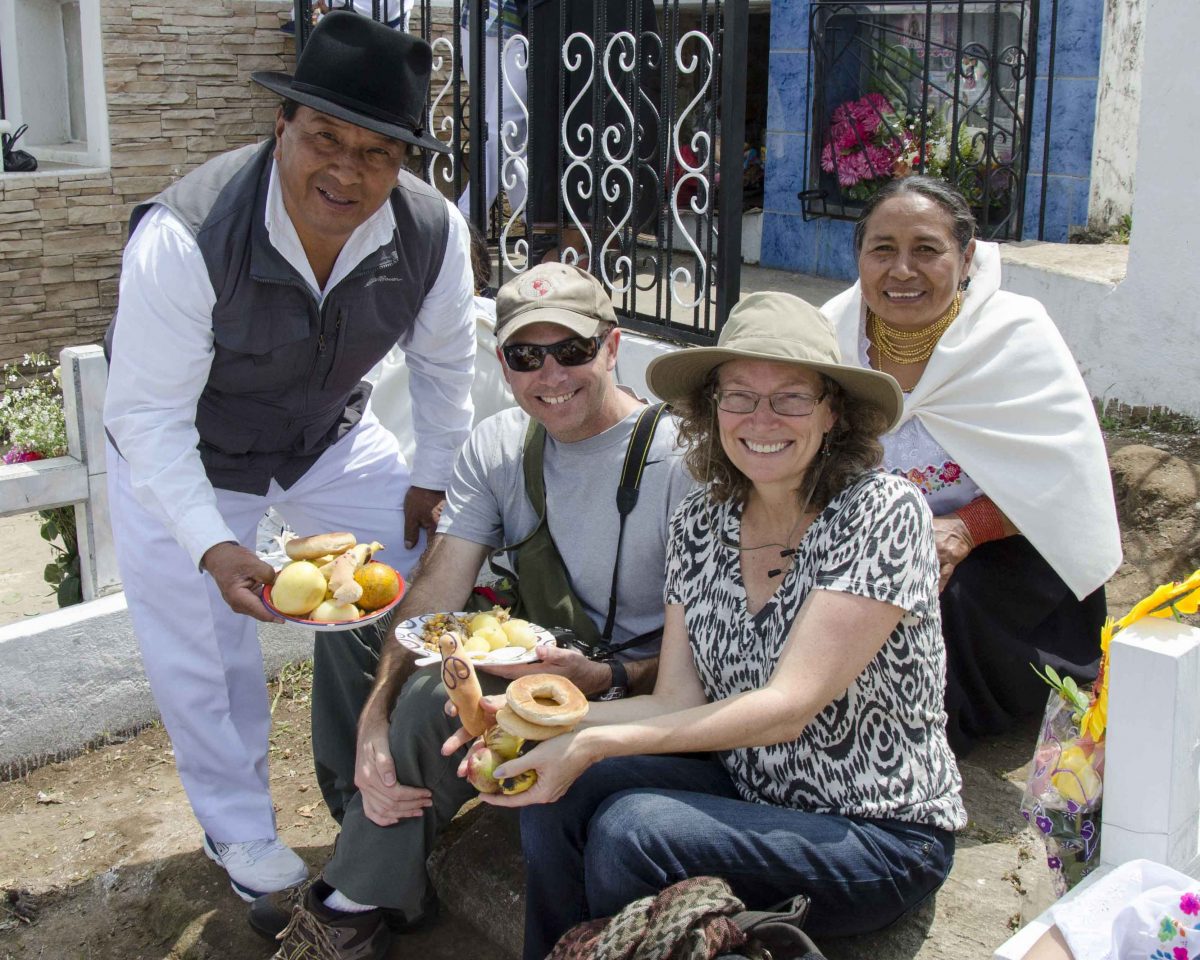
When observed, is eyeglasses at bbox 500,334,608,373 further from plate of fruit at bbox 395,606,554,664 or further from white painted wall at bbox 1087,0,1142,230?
white painted wall at bbox 1087,0,1142,230

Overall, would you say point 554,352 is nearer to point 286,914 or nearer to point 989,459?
point 989,459

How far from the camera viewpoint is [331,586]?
2.75 metres

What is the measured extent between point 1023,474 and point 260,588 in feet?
5.79

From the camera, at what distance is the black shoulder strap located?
280cm

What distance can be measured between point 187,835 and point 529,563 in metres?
1.44

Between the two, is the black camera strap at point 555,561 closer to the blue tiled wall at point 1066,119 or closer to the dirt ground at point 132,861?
the dirt ground at point 132,861

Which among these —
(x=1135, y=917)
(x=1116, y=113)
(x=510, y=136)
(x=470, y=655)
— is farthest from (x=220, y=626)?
(x=1116, y=113)

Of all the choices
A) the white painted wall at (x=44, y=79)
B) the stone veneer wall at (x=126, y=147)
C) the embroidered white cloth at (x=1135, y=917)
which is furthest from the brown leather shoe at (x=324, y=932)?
the white painted wall at (x=44, y=79)

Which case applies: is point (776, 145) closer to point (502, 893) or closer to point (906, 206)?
point (906, 206)

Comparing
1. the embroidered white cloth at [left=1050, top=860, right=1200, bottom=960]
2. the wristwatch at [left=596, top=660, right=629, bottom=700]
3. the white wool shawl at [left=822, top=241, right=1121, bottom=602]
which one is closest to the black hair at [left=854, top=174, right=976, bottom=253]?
the white wool shawl at [left=822, top=241, right=1121, bottom=602]

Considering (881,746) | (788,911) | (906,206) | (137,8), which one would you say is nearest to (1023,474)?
(906,206)

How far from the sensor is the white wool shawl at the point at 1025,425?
3.04 m

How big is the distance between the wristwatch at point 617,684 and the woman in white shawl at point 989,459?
2.71ft

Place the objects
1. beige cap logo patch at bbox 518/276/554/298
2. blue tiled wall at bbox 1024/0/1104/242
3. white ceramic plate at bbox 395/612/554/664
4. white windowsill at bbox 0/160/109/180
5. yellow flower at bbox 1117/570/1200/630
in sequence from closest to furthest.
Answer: yellow flower at bbox 1117/570/1200/630, white ceramic plate at bbox 395/612/554/664, beige cap logo patch at bbox 518/276/554/298, blue tiled wall at bbox 1024/0/1104/242, white windowsill at bbox 0/160/109/180
